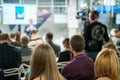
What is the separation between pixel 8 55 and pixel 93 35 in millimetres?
1633

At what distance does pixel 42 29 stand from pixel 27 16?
1447 mm

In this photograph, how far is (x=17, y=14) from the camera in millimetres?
10453

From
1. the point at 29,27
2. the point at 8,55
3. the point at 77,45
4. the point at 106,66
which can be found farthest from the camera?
the point at 29,27

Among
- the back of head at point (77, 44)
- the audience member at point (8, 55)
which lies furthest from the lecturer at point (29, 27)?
the back of head at point (77, 44)

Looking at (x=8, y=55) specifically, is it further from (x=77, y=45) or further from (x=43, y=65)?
(x=43, y=65)

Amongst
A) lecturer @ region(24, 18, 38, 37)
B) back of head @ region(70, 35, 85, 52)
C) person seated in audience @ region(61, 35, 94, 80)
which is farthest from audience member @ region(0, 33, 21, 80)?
lecturer @ region(24, 18, 38, 37)

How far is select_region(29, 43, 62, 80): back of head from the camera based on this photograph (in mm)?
2430

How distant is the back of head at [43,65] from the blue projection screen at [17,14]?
26.6ft

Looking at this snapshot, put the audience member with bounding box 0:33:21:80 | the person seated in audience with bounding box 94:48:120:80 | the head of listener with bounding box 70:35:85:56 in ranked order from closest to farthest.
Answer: the person seated in audience with bounding box 94:48:120:80, the head of listener with bounding box 70:35:85:56, the audience member with bounding box 0:33:21:80

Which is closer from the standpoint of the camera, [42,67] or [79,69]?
[42,67]

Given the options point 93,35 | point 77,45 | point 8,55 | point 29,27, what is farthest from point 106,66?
point 29,27

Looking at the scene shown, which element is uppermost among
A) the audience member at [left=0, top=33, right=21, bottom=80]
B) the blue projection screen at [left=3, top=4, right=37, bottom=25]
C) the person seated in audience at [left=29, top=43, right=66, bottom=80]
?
the blue projection screen at [left=3, top=4, right=37, bottom=25]

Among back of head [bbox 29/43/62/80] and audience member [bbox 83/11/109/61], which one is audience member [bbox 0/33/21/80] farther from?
back of head [bbox 29/43/62/80]

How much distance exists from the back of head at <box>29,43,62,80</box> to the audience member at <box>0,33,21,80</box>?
2.24m
